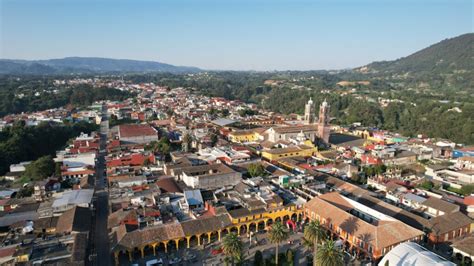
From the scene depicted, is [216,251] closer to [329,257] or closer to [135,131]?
[329,257]

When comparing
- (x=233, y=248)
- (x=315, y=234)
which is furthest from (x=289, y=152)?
(x=233, y=248)

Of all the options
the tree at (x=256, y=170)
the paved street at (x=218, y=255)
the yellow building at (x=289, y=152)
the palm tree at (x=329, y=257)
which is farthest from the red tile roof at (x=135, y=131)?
the palm tree at (x=329, y=257)

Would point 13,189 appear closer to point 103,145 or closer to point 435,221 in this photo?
point 103,145

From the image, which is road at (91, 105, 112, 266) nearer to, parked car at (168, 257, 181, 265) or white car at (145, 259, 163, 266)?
white car at (145, 259, 163, 266)

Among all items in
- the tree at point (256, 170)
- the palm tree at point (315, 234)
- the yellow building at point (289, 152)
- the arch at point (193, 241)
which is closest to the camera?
the palm tree at point (315, 234)

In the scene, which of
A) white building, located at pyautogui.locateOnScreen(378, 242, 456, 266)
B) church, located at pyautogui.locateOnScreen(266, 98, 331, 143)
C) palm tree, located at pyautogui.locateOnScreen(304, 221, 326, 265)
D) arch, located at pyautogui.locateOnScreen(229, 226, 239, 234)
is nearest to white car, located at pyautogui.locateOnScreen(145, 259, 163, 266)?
arch, located at pyautogui.locateOnScreen(229, 226, 239, 234)

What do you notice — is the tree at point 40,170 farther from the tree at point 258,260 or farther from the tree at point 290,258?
the tree at point 290,258

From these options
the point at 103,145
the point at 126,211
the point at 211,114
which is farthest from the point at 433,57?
the point at 126,211
